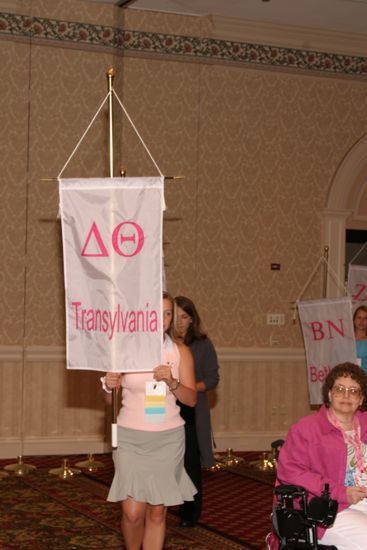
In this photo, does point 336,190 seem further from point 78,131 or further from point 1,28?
point 1,28

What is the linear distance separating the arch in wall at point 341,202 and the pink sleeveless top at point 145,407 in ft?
18.8

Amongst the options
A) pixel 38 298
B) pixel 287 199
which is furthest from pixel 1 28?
pixel 287 199

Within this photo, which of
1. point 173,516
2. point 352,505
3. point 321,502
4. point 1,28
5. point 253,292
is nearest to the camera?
point 321,502

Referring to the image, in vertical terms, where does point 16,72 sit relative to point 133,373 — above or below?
above

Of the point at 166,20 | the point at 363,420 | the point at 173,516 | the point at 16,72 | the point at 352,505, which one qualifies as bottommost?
the point at 173,516

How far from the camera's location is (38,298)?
30.6 feet

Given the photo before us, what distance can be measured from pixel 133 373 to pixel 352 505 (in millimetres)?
1186

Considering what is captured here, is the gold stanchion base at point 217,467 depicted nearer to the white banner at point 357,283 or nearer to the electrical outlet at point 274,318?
the electrical outlet at point 274,318

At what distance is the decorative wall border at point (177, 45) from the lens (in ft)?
Answer: 30.3

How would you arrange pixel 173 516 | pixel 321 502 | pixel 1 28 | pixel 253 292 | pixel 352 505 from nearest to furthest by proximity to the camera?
pixel 321 502 < pixel 352 505 < pixel 173 516 < pixel 1 28 < pixel 253 292

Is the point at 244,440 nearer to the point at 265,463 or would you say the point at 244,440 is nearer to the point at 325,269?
the point at 265,463

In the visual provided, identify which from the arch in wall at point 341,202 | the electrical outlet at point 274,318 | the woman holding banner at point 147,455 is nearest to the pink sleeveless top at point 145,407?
the woman holding banner at point 147,455

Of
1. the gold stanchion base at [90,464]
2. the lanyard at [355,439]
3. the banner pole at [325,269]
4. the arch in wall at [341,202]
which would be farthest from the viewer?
the arch in wall at [341,202]

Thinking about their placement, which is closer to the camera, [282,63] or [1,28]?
[1,28]
